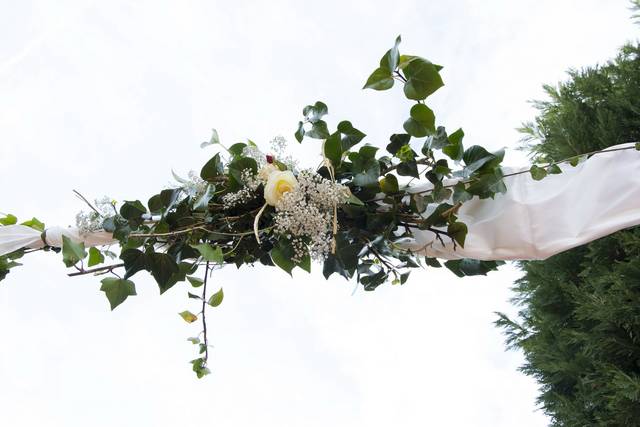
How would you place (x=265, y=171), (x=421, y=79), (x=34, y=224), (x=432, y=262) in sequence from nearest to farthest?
(x=421, y=79) < (x=265, y=171) < (x=432, y=262) < (x=34, y=224)

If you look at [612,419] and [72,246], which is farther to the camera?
[612,419]

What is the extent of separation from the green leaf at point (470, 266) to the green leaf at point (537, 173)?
0.69 feet

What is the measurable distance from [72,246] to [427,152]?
1.91ft

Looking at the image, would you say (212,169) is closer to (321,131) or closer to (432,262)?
(321,131)

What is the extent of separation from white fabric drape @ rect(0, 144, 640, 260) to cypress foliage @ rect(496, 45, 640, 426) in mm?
856

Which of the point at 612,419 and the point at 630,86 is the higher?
the point at 630,86

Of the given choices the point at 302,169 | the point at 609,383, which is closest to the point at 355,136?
the point at 302,169

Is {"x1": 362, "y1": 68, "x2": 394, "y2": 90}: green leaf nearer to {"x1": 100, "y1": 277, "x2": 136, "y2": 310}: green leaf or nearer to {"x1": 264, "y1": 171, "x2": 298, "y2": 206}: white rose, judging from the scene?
{"x1": 264, "y1": 171, "x2": 298, "y2": 206}: white rose

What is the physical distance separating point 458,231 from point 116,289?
56 cm

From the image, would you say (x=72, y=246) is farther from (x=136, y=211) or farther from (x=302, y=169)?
(x=302, y=169)

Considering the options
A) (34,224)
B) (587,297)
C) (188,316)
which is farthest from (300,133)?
(587,297)

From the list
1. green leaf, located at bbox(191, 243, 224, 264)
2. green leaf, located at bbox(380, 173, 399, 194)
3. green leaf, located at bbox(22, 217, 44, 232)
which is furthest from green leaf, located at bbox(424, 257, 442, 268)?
green leaf, located at bbox(22, 217, 44, 232)

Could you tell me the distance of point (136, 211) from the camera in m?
1.04

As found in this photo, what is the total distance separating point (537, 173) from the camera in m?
0.92
